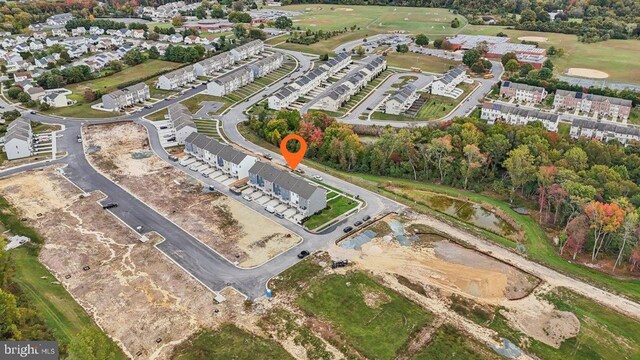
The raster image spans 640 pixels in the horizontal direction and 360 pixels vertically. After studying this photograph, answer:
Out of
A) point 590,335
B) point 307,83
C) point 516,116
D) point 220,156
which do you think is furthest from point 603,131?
point 220,156

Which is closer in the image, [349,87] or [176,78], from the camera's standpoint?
[349,87]

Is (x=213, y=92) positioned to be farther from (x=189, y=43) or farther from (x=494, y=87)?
(x=494, y=87)

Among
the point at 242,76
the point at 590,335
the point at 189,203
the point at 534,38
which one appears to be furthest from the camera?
the point at 534,38

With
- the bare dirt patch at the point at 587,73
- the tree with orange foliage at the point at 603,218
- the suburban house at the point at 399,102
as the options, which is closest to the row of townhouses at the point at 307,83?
the suburban house at the point at 399,102

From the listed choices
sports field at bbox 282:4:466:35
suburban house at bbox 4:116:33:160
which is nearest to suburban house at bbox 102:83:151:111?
suburban house at bbox 4:116:33:160

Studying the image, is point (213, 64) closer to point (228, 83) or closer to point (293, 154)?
point (228, 83)

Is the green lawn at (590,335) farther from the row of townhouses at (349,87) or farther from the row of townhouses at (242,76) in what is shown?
the row of townhouses at (242,76)
